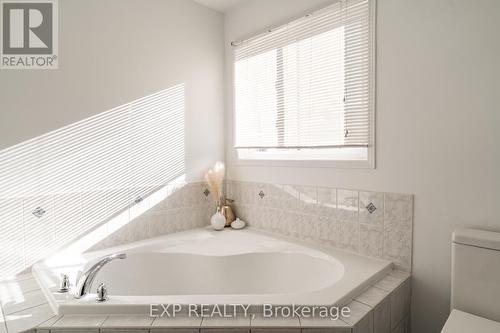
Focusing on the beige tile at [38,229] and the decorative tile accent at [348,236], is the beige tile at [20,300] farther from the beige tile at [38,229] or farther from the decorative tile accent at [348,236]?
the decorative tile accent at [348,236]

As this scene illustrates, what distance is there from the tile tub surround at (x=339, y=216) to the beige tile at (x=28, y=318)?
5.12ft

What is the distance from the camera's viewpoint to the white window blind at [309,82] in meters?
1.92

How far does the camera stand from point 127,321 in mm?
1271

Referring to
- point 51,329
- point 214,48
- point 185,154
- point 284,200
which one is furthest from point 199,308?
point 214,48

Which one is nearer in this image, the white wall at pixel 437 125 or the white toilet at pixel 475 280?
the white toilet at pixel 475 280

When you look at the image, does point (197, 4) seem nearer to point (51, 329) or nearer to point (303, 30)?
point (303, 30)

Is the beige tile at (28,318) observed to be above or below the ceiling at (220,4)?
below

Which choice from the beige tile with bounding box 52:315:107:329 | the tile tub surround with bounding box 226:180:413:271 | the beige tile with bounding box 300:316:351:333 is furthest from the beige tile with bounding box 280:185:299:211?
the beige tile with bounding box 52:315:107:329

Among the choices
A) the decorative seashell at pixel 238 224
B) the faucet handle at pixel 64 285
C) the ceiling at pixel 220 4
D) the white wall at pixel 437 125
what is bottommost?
the faucet handle at pixel 64 285

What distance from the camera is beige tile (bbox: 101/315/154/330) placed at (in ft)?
4.08

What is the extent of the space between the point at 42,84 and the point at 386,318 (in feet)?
7.63

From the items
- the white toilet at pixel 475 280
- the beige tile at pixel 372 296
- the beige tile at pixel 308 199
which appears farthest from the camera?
the beige tile at pixel 308 199

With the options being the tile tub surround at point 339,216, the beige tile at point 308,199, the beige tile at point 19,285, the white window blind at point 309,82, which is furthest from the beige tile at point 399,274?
the beige tile at point 19,285

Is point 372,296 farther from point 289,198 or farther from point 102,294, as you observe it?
point 102,294
